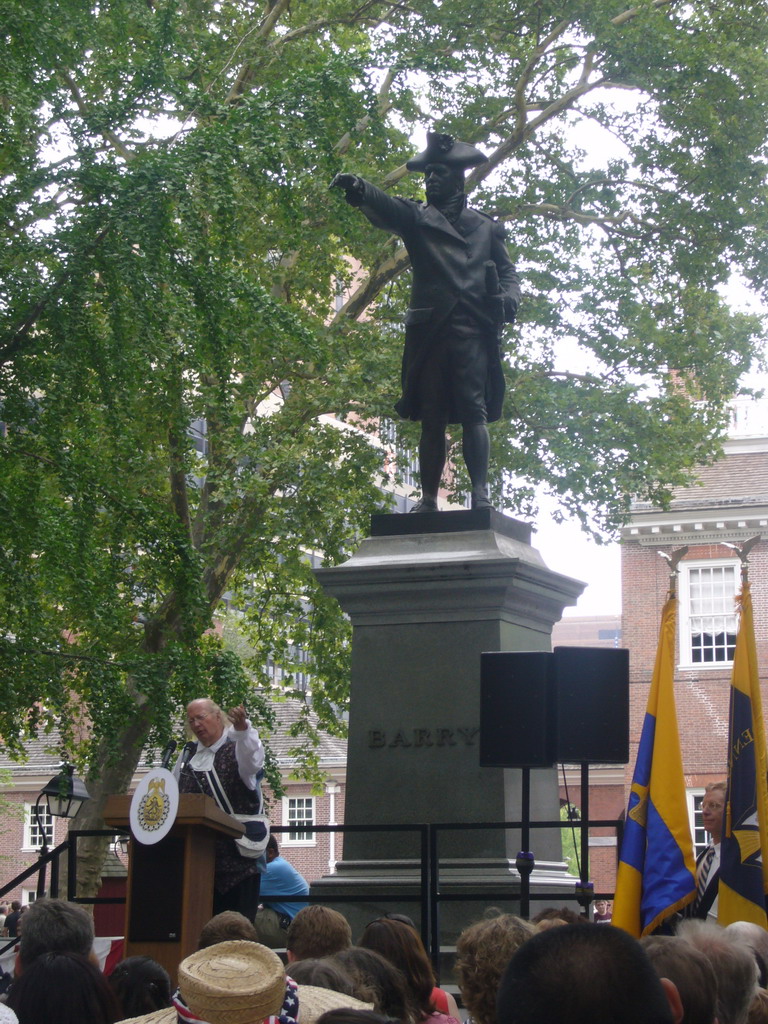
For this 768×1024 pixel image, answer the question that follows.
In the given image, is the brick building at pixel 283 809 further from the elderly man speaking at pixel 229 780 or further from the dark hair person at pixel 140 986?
the dark hair person at pixel 140 986

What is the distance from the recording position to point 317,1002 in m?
4.28

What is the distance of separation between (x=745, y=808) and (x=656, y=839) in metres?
0.48

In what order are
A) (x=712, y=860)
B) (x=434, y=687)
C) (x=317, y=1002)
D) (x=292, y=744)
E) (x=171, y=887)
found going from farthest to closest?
(x=292, y=744) < (x=434, y=687) < (x=712, y=860) < (x=171, y=887) < (x=317, y=1002)

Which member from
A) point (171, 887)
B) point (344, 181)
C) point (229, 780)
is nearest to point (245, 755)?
point (229, 780)

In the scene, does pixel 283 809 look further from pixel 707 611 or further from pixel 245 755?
pixel 245 755

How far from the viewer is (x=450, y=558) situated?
31.1ft

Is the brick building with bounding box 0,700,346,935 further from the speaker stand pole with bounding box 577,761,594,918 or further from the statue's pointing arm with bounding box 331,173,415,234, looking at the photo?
the speaker stand pole with bounding box 577,761,594,918

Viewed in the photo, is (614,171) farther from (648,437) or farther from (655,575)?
(655,575)

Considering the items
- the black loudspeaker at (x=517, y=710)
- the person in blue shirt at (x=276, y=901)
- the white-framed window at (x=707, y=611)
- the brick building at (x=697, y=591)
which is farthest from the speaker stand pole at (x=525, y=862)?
the white-framed window at (x=707, y=611)

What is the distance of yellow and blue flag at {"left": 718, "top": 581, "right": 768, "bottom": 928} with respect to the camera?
7453 millimetres

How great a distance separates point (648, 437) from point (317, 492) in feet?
17.6

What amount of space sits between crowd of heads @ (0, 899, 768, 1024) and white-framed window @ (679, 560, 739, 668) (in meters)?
29.0

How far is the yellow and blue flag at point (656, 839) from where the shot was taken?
746cm

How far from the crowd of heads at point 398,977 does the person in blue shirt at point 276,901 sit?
10.3 feet
